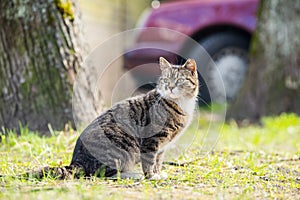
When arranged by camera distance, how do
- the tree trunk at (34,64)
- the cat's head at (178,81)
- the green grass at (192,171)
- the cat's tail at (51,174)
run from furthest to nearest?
the tree trunk at (34,64) → the cat's head at (178,81) → the cat's tail at (51,174) → the green grass at (192,171)

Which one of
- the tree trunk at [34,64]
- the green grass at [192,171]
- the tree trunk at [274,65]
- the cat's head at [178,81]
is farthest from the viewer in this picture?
the tree trunk at [274,65]

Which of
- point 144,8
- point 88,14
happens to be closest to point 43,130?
point 88,14

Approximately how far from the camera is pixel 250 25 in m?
7.73

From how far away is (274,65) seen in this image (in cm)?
693

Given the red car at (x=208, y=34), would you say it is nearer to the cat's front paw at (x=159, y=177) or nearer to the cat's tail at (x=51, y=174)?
the cat's front paw at (x=159, y=177)

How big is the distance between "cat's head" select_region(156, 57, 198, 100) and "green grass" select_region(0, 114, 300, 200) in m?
0.56

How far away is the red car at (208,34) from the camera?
7773 millimetres

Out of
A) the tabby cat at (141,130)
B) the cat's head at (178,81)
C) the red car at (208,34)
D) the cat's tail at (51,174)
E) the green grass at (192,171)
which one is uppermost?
the red car at (208,34)

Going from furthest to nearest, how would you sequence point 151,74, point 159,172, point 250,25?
point 250,25 < point 151,74 < point 159,172

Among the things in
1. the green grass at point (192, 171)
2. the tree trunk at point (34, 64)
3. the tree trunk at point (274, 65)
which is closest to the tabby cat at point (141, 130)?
the green grass at point (192, 171)

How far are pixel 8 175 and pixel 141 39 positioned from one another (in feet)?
17.0

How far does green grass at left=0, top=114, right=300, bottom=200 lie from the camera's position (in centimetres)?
282

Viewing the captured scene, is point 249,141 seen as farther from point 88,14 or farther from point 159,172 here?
point 88,14

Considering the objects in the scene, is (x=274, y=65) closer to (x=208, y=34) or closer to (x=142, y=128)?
(x=208, y=34)
